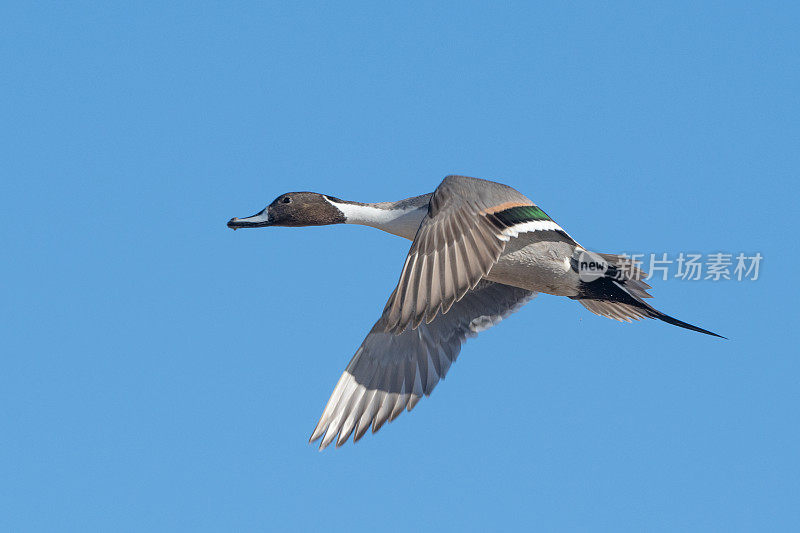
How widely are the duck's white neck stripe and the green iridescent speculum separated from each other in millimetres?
1025

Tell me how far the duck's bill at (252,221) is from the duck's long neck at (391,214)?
2.08ft

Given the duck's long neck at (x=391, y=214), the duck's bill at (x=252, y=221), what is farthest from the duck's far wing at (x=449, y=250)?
the duck's bill at (x=252, y=221)

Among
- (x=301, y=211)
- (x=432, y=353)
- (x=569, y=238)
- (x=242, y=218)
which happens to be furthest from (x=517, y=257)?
(x=242, y=218)

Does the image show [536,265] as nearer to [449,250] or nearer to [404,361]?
[449,250]

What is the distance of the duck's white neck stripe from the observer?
7.94 metres

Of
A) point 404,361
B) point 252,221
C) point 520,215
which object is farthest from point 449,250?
point 252,221

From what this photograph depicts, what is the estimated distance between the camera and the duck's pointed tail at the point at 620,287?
7.81 metres

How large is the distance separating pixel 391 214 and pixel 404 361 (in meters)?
1.53

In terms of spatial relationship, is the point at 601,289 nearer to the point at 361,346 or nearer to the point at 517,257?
the point at 517,257

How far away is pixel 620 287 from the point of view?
25.9 feet

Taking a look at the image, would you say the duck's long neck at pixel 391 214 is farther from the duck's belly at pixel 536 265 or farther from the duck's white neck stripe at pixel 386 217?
the duck's belly at pixel 536 265

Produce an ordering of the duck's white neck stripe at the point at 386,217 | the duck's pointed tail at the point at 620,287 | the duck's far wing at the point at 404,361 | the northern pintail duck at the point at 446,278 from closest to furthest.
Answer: the northern pintail duck at the point at 446,278 → the duck's pointed tail at the point at 620,287 → the duck's white neck stripe at the point at 386,217 → the duck's far wing at the point at 404,361

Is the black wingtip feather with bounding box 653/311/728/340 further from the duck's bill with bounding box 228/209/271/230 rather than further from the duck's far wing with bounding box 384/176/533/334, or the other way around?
the duck's bill with bounding box 228/209/271/230

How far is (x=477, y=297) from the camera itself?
8836 mm
